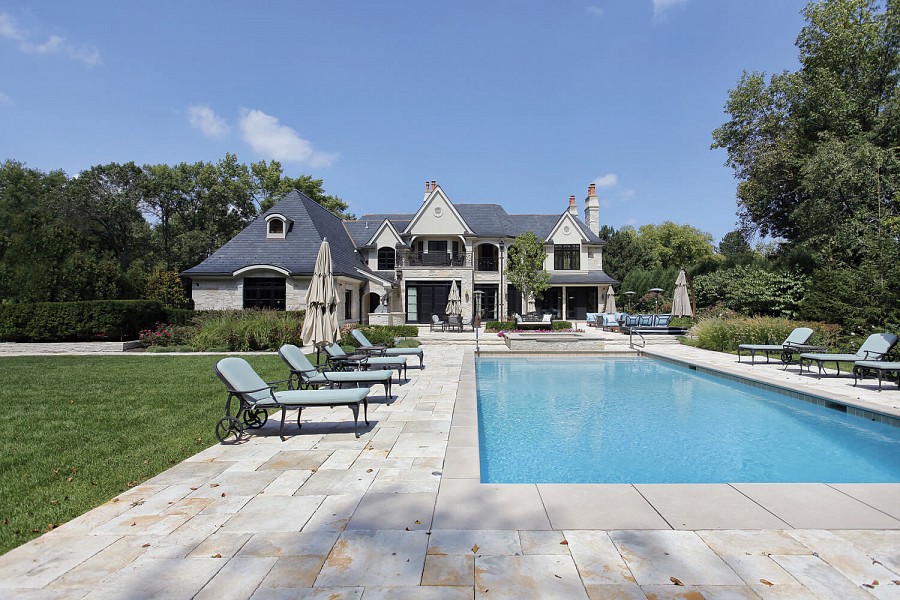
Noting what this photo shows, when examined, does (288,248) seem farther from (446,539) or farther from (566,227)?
(446,539)

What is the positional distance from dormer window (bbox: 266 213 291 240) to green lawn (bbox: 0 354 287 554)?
45.0ft

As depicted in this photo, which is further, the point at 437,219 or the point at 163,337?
the point at 437,219

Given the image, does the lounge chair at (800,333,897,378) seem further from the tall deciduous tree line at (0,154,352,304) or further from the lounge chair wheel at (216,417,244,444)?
the tall deciduous tree line at (0,154,352,304)

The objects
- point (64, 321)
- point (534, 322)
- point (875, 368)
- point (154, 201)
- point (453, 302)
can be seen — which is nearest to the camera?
point (875, 368)

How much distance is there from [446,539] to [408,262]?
28084 millimetres

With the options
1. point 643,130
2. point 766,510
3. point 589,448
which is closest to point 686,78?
point 643,130

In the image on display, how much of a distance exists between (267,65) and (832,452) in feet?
59.1

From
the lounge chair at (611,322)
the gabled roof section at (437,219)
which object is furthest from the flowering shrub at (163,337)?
the lounge chair at (611,322)

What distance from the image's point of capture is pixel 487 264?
105 feet

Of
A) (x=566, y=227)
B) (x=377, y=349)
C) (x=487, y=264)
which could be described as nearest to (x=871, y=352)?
(x=377, y=349)

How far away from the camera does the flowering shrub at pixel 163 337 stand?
1794 centimetres

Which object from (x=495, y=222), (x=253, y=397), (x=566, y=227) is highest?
(x=495, y=222)

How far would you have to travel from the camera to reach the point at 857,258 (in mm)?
19625

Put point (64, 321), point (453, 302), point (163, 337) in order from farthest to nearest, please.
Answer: point (453, 302) → point (163, 337) → point (64, 321)
